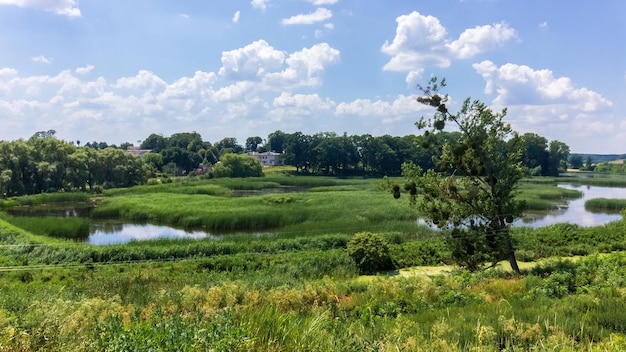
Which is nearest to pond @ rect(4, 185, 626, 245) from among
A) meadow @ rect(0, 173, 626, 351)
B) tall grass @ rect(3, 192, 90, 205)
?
meadow @ rect(0, 173, 626, 351)

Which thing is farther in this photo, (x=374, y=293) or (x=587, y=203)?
(x=587, y=203)

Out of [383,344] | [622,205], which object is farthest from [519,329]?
[622,205]

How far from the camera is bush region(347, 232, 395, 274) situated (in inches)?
694

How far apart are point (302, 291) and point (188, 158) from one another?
111177mm

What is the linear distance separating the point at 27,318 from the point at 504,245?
47.5 ft

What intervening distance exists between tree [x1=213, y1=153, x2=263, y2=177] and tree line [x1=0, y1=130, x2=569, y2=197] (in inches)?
16.8

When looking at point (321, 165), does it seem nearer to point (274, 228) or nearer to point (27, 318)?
point (274, 228)

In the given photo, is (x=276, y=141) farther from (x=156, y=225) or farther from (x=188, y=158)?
(x=156, y=225)

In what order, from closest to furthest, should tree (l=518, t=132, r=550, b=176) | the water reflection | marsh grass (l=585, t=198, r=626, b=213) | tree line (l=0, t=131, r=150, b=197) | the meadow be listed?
1. the meadow
2. the water reflection
3. marsh grass (l=585, t=198, r=626, b=213)
4. tree line (l=0, t=131, r=150, b=197)
5. tree (l=518, t=132, r=550, b=176)

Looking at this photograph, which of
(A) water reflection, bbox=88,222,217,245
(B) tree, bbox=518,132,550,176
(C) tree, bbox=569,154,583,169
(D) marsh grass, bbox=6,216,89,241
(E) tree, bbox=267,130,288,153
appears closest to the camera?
(D) marsh grass, bbox=6,216,89,241

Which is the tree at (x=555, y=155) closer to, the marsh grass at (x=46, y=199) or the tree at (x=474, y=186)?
the marsh grass at (x=46, y=199)

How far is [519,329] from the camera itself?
513 cm

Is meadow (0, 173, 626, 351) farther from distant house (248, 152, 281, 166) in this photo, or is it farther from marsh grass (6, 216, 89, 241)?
distant house (248, 152, 281, 166)

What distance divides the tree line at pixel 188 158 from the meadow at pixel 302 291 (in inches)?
233
